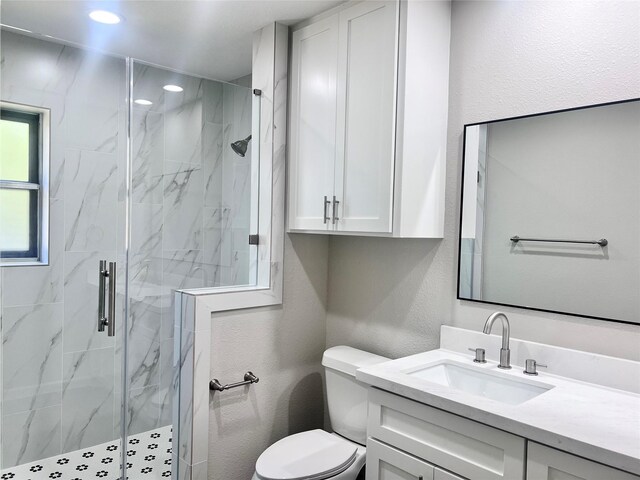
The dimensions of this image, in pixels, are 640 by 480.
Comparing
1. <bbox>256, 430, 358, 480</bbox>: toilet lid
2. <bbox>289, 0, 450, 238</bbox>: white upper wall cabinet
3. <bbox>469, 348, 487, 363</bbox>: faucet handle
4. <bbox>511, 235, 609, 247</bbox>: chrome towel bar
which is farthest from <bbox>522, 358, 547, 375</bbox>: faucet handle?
<bbox>256, 430, 358, 480</bbox>: toilet lid

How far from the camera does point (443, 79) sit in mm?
2055

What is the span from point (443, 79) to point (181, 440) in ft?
6.46

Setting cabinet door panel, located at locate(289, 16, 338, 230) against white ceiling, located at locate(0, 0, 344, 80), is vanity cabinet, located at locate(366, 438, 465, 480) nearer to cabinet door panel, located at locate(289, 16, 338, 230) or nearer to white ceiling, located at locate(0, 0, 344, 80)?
cabinet door panel, located at locate(289, 16, 338, 230)

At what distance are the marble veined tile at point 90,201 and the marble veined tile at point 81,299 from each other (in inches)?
1.8

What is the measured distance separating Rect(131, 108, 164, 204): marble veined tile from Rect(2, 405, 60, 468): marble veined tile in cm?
97

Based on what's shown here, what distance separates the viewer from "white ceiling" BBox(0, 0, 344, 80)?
2.10 metres

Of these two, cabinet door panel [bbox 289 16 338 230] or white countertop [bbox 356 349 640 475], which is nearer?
white countertop [bbox 356 349 640 475]

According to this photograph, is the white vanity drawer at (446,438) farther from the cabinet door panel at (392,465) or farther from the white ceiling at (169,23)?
the white ceiling at (169,23)

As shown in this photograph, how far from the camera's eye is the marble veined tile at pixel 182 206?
2.10 m

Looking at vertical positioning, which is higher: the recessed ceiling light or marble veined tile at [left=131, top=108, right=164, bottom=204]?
the recessed ceiling light

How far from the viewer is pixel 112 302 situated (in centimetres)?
200

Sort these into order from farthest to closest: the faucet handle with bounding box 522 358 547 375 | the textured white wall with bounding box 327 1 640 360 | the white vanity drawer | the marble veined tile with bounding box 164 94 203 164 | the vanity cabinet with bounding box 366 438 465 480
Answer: the marble veined tile with bounding box 164 94 203 164 < the faucet handle with bounding box 522 358 547 375 < the textured white wall with bounding box 327 1 640 360 < the vanity cabinet with bounding box 366 438 465 480 < the white vanity drawer

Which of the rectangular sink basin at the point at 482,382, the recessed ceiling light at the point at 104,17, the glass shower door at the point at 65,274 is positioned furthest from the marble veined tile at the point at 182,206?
the rectangular sink basin at the point at 482,382

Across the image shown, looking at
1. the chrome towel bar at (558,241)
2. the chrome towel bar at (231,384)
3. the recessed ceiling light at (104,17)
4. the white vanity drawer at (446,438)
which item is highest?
the recessed ceiling light at (104,17)
